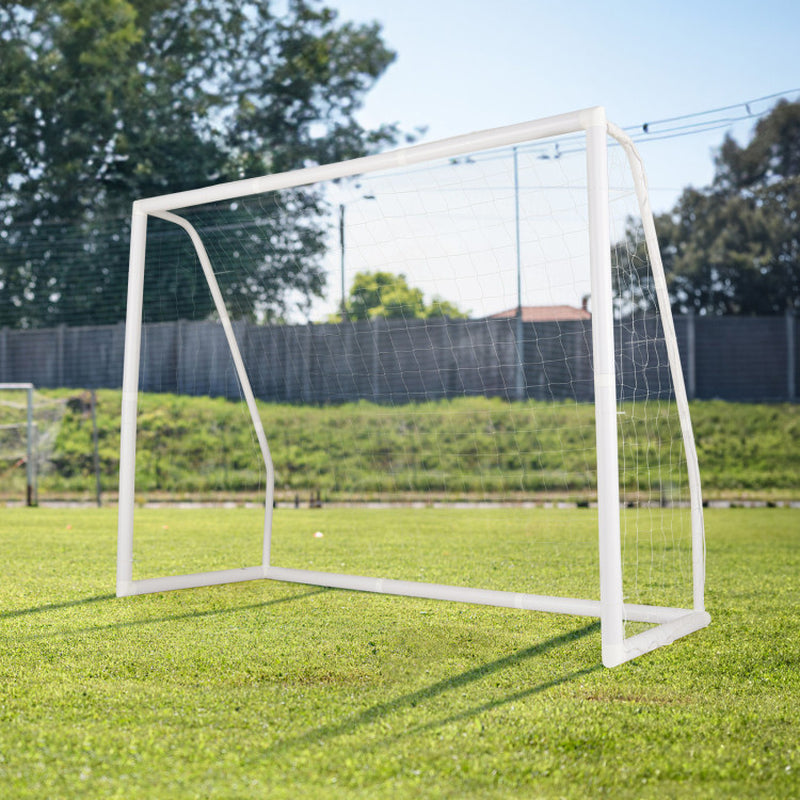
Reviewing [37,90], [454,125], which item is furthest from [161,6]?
[454,125]

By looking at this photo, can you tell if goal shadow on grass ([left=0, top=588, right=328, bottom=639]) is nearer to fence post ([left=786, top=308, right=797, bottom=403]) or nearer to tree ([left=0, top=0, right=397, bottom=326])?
tree ([left=0, top=0, right=397, bottom=326])

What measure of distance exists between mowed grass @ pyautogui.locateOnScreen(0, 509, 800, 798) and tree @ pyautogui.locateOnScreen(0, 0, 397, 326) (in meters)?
12.6

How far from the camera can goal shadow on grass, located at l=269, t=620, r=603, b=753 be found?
9.47 ft

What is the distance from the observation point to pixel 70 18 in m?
20.1

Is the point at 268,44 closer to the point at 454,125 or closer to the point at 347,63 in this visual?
the point at 347,63

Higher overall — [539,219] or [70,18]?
[70,18]

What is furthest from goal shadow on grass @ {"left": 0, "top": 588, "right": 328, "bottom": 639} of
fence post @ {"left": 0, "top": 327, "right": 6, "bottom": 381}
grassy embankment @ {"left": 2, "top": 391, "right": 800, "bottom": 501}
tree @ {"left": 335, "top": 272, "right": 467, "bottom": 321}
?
fence post @ {"left": 0, "top": 327, "right": 6, "bottom": 381}

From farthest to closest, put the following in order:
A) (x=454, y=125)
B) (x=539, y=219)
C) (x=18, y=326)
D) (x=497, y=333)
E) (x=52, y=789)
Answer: (x=454, y=125), (x=18, y=326), (x=497, y=333), (x=539, y=219), (x=52, y=789)

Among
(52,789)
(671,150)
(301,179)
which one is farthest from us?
(671,150)

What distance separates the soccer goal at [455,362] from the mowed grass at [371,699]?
304 mm

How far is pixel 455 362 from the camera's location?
30.6ft

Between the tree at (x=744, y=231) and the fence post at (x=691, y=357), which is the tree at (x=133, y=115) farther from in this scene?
the fence post at (x=691, y=357)

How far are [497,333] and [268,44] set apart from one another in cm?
1428

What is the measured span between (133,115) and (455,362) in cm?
1342
